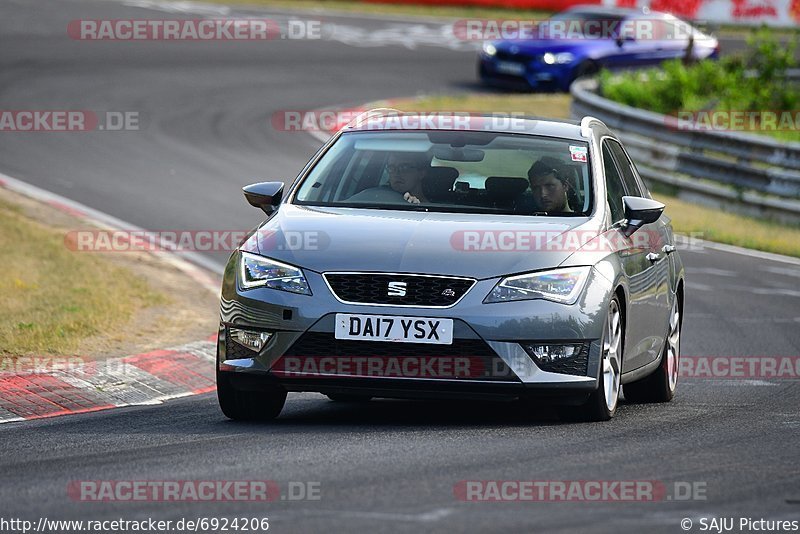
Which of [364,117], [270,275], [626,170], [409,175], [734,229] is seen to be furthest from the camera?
[734,229]

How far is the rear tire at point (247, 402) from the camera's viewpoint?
315 inches

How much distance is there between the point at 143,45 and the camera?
102 ft

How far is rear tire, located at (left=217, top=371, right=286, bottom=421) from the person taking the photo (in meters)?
8.00

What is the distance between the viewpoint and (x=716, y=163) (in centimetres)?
2106

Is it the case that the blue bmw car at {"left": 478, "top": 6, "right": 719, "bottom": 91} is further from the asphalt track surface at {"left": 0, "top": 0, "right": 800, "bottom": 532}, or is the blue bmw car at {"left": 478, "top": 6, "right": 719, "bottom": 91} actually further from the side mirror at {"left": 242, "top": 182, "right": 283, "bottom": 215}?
the side mirror at {"left": 242, "top": 182, "right": 283, "bottom": 215}

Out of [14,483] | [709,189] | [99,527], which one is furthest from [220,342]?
[709,189]

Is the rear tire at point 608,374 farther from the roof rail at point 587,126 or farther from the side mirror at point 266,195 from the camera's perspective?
the side mirror at point 266,195

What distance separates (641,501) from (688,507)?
0.63 feet

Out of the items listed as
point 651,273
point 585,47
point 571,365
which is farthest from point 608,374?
point 585,47

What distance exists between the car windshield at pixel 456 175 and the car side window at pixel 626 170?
0.65m

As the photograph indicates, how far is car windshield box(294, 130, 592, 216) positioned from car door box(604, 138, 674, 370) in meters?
0.57

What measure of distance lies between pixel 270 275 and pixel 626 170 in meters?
2.93

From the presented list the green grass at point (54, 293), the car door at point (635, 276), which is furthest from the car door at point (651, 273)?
the green grass at point (54, 293)

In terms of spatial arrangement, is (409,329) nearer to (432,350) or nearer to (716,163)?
(432,350)
